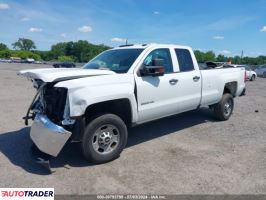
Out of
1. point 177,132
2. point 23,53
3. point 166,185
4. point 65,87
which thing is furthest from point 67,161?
point 23,53

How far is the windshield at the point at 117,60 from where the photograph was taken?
5020 mm

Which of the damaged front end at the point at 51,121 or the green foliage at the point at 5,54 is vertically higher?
the green foliage at the point at 5,54

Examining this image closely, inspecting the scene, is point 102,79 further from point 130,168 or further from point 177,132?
point 177,132

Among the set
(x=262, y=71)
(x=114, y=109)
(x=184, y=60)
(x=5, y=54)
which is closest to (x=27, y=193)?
(x=114, y=109)

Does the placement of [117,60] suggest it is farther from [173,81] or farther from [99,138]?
[99,138]

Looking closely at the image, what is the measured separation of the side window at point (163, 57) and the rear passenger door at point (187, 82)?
0.22m

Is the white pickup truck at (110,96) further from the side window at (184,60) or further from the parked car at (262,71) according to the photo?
the parked car at (262,71)

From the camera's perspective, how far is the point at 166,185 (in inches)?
146

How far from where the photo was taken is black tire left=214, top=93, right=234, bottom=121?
7.14 meters

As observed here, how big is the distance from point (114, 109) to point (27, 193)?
2.00 metres

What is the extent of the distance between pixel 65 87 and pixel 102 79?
0.67 m

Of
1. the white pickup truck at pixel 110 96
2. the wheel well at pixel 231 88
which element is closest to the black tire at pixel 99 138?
the white pickup truck at pixel 110 96

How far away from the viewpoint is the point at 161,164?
14.5 feet

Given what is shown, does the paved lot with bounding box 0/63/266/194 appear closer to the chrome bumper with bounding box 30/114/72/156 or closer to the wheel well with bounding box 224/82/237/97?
the chrome bumper with bounding box 30/114/72/156
